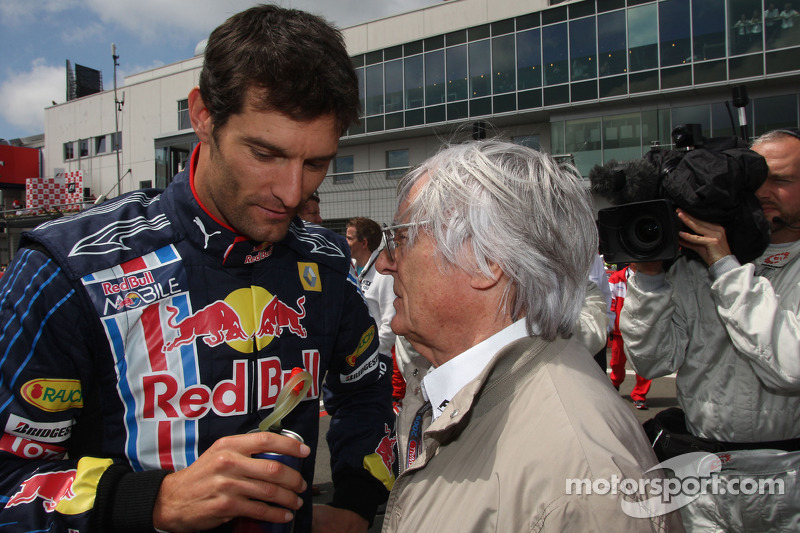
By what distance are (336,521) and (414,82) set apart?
Answer: 2190cm

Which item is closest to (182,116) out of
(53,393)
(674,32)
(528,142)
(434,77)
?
(434,77)

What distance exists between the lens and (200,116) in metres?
1.45

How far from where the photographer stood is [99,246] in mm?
1271

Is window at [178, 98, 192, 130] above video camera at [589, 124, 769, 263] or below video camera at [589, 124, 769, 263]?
above

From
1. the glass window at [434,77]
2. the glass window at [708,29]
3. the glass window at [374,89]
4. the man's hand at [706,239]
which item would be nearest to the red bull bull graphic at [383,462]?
the man's hand at [706,239]

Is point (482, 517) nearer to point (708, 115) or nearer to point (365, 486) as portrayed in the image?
point (365, 486)

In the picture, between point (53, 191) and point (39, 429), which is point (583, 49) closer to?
point (39, 429)

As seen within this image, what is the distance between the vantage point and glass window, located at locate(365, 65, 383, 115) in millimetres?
22469

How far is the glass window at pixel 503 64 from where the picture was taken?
777 inches

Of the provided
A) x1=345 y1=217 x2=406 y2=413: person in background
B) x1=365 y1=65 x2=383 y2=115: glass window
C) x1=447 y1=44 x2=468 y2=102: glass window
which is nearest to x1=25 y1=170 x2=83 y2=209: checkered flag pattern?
x1=365 y1=65 x2=383 y2=115: glass window

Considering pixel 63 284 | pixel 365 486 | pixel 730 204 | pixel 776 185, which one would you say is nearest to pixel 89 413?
pixel 63 284

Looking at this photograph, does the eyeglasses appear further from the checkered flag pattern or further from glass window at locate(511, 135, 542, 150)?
the checkered flag pattern

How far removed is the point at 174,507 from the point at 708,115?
20039 mm

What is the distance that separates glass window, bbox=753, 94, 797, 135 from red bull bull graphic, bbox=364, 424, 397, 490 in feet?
60.9
